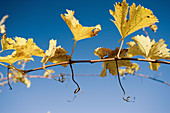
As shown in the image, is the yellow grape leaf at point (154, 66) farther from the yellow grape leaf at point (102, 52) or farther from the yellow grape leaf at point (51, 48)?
the yellow grape leaf at point (51, 48)

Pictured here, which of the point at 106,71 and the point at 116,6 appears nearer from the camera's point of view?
the point at 116,6

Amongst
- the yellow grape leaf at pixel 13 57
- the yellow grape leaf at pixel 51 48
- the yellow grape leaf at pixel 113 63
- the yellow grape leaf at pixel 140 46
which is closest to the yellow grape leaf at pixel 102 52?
the yellow grape leaf at pixel 113 63

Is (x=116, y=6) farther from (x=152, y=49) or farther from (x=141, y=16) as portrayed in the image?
(x=152, y=49)

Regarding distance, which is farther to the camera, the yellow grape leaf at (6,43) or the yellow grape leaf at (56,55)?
the yellow grape leaf at (56,55)

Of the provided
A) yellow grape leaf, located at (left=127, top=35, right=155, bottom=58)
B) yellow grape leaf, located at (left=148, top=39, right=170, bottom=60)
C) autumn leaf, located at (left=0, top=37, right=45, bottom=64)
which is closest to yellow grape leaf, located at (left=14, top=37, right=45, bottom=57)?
autumn leaf, located at (left=0, top=37, right=45, bottom=64)

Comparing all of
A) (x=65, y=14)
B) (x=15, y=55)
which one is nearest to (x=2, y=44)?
(x=15, y=55)

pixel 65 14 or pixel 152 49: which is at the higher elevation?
pixel 65 14

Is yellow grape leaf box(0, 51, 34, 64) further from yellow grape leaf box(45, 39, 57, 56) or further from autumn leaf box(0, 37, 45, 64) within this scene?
yellow grape leaf box(45, 39, 57, 56)
